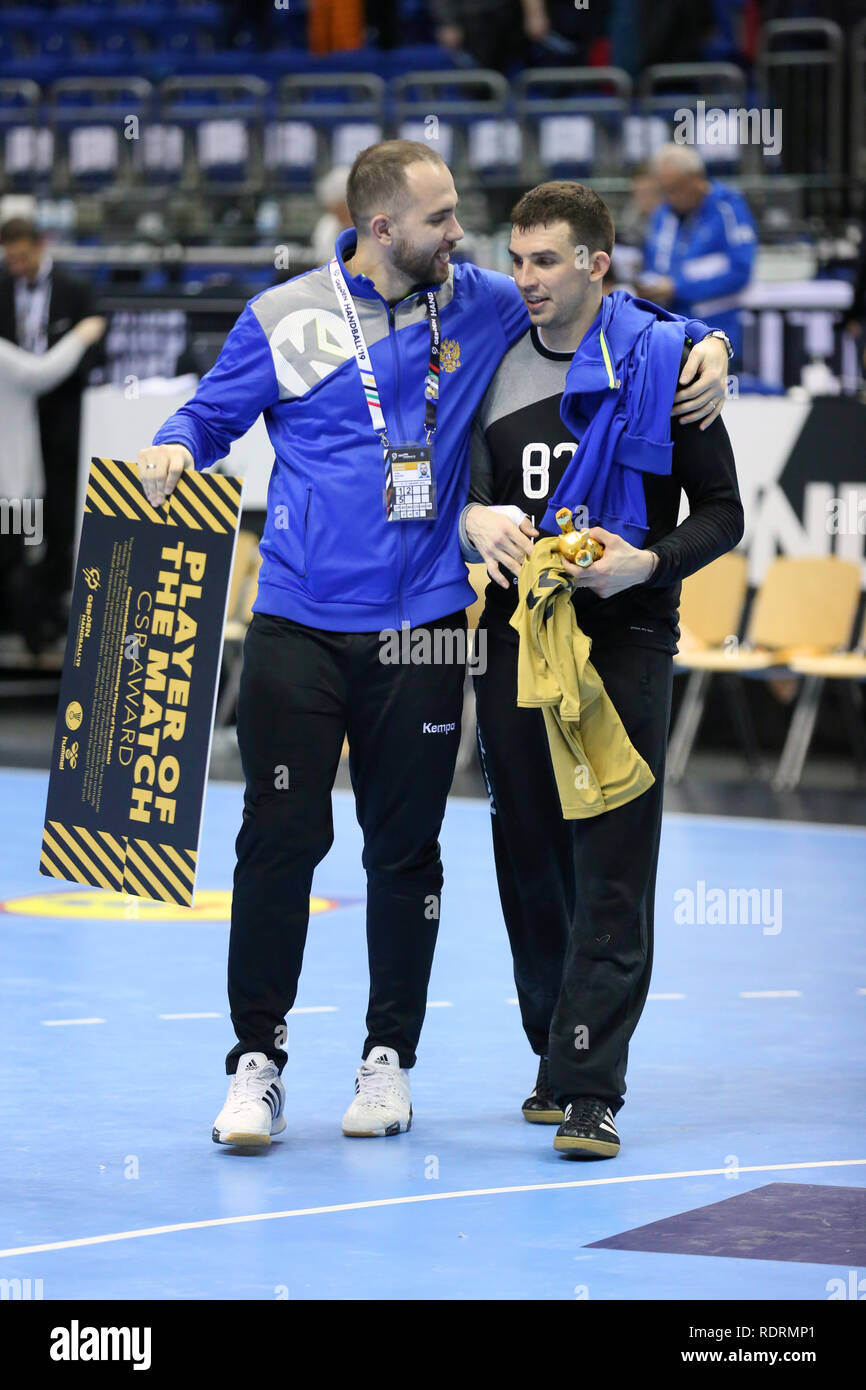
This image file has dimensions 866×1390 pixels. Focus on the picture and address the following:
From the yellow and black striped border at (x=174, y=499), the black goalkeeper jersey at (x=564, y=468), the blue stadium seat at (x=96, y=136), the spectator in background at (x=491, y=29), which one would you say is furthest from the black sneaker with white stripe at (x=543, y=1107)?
the blue stadium seat at (x=96, y=136)

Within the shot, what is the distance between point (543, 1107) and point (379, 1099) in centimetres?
44

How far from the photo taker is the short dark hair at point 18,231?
1441 centimetres

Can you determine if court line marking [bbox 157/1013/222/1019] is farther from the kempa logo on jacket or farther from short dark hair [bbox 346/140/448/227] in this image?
short dark hair [bbox 346/140/448/227]

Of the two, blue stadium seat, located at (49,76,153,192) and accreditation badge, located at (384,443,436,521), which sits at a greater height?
blue stadium seat, located at (49,76,153,192)

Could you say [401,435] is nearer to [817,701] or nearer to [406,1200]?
[406,1200]

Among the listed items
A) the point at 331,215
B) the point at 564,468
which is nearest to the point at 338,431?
the point at 564,468

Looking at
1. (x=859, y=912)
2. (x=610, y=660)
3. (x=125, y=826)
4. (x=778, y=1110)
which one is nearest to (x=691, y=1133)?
(x=778, y=1110)

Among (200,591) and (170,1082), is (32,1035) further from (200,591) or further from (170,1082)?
(200,591)

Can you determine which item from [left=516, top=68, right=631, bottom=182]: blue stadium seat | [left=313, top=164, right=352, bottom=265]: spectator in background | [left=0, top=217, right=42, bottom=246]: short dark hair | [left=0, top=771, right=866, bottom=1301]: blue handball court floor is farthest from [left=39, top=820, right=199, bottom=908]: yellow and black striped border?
[left=516, top=68, right=631, bottom=182]: blue stadium seat

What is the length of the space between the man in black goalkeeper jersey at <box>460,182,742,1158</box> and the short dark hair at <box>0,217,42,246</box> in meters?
9.73

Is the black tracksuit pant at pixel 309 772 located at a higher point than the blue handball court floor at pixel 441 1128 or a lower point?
higher

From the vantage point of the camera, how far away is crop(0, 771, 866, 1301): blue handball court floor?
4.28m

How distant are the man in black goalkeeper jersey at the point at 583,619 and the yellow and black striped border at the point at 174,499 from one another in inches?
22.2
